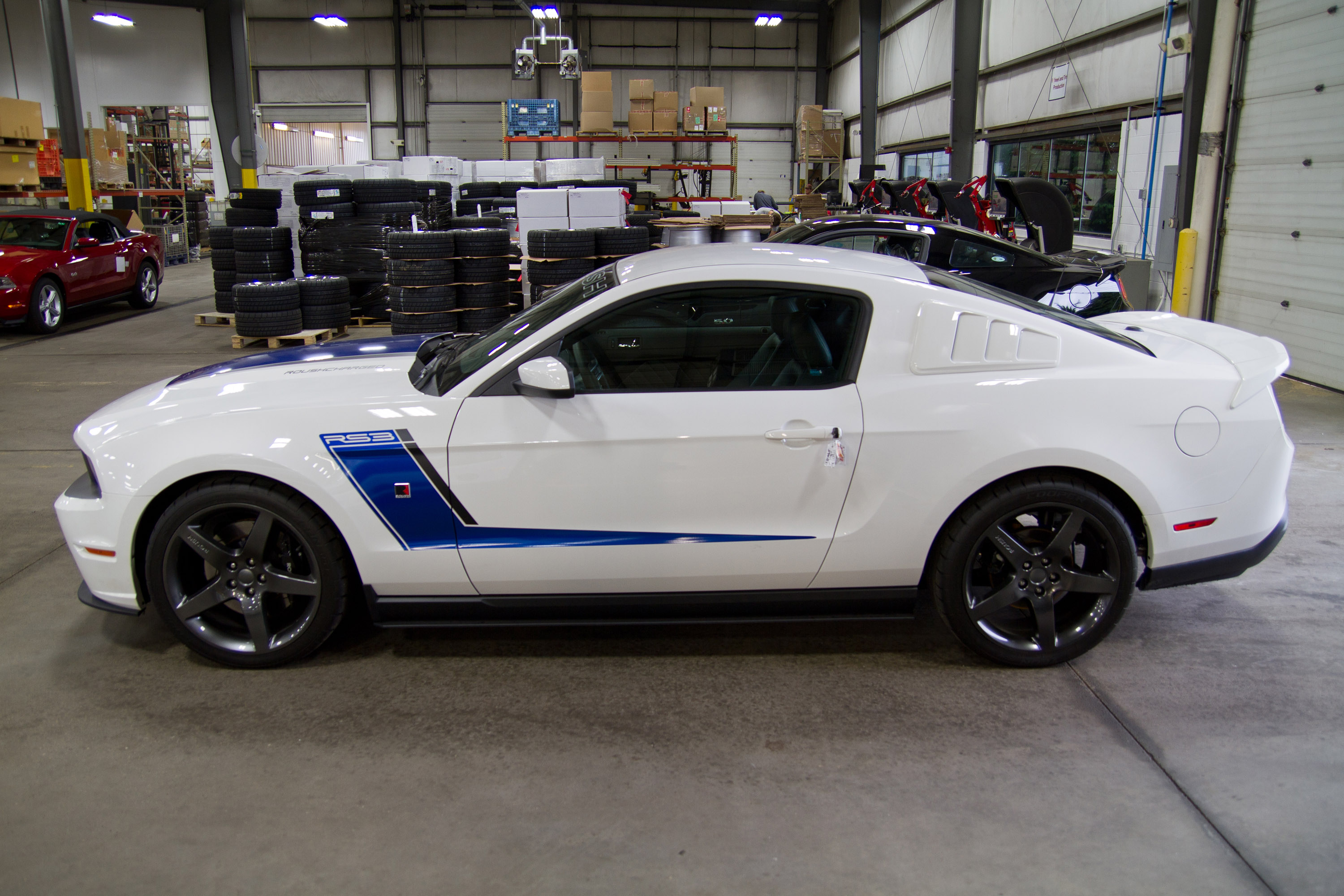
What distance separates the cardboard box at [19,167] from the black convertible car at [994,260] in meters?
14.8

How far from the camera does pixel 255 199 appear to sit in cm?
1320

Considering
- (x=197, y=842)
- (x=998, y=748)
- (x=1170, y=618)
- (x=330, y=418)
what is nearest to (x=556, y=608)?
(x=330, y=418)

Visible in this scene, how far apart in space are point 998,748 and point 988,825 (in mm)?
401

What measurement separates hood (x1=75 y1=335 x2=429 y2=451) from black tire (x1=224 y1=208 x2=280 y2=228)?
10460 millimetres

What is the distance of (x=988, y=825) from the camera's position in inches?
101

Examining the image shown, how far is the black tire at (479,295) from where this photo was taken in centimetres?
1108

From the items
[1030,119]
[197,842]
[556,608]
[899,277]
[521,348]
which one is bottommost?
[197,842]

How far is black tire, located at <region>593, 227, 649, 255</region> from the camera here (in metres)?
11.0

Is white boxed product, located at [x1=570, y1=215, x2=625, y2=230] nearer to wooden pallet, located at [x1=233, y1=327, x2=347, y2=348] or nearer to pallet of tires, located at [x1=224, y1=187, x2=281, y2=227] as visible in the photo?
wooden pallet, located at [x1=233, y1=327, x2=347, y2=348]

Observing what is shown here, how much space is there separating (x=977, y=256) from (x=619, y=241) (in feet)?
14.8

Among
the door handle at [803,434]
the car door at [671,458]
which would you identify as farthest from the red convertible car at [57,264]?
the door handle at [803,434]

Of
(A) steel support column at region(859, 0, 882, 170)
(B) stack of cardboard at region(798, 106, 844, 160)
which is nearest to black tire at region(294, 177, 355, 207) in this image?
(A) steel support column at region(859, 0, 882, 170)

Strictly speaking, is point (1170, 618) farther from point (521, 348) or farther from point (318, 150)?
point (318, 150)

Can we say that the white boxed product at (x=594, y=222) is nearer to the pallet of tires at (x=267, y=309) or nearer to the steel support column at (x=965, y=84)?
the pallet of tires at (x=267, y=309)
